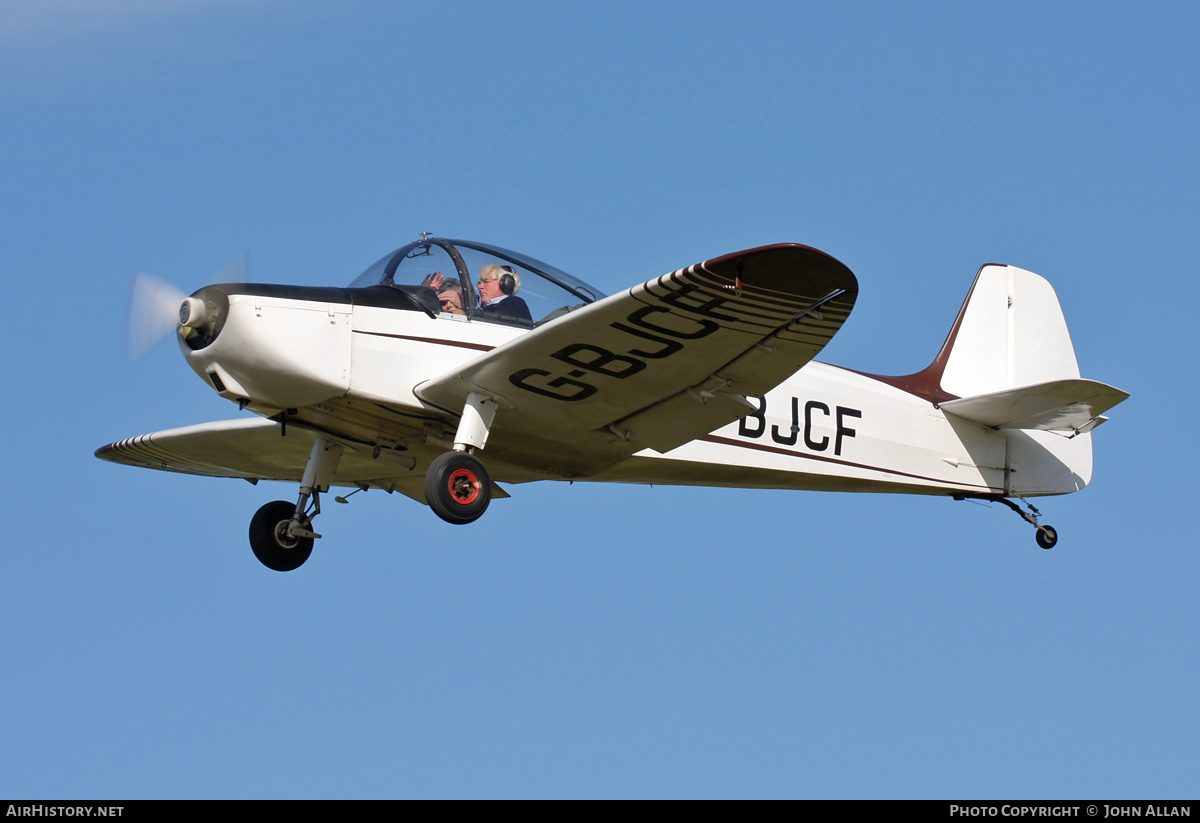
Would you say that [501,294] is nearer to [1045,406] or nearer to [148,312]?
[148,312]

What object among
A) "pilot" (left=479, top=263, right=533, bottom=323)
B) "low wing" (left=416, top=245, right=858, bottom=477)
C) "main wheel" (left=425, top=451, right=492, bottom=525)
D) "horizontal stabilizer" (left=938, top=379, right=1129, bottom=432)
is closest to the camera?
"low wing" (left=416, top=245, right=858, bottom=477)

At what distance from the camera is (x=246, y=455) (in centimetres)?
1102

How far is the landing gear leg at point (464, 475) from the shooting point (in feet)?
27.4

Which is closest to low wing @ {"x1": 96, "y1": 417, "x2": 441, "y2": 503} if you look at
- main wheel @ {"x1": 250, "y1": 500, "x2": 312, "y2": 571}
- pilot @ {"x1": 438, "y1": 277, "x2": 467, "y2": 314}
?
main wheel @ {"x1": 250, "y1": 500, "x2": 312, "y2": 571}

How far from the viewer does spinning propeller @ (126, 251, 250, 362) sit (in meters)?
8.84

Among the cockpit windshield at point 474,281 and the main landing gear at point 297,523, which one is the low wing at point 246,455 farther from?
the cockpit windshield at point 474,281

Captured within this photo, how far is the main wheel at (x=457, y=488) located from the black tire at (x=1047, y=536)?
5.84m

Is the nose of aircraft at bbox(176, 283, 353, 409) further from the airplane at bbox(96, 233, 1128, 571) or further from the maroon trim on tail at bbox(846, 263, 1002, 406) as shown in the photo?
the maroon trim on tail at bbox(846, 263, 1002, 406)

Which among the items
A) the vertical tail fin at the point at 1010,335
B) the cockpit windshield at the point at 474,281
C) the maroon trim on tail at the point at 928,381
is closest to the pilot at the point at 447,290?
the cockpit windshield at the point at 474,281

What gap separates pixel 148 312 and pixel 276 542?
2046mm

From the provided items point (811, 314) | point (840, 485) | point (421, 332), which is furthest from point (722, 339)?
point (840, 485)

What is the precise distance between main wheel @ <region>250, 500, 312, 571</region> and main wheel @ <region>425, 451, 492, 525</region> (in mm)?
1933

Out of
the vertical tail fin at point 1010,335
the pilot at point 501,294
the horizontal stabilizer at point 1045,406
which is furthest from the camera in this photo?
the vertical tail fin at point 1010,335

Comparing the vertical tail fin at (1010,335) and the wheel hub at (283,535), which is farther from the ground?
the vertical tail fin at (1010,335)
